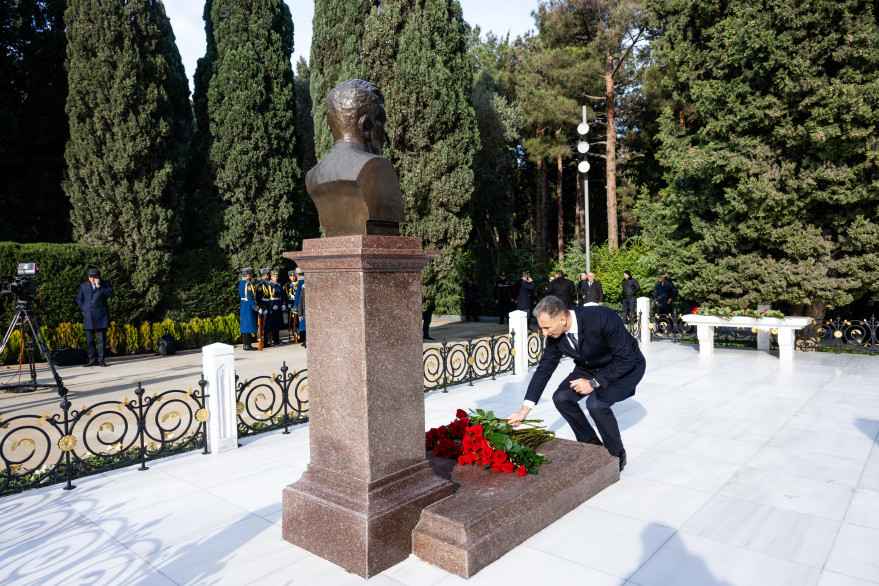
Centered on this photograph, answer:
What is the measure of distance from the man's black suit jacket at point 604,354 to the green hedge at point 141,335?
12.1m

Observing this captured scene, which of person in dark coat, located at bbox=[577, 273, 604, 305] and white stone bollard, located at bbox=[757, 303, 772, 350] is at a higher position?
person in dark coat, located at bbox=[577, 273, 604, 305]

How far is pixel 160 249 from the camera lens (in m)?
15.1

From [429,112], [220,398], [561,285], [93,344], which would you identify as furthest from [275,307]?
[220,398]

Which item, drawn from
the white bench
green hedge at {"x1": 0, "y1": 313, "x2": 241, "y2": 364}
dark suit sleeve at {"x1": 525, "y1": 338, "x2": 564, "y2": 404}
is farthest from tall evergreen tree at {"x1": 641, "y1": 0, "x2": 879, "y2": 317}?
green hedge at {"x1": 0, "y1": 313, "x2": 241, "y2": 364}

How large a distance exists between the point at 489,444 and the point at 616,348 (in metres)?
1.33

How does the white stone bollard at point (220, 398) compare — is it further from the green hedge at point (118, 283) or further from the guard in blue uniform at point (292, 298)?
the guard in blue uniform at point (292, 298)

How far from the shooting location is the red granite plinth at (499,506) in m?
3.42

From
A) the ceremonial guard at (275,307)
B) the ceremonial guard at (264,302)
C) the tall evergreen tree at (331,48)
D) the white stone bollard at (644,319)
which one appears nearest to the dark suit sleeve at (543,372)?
the white stone bollard at (644,319)

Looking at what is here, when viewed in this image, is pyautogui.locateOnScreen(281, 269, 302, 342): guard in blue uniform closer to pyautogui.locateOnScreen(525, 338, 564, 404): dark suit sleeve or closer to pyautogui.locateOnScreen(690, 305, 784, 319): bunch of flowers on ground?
pyautogui.locateOnScreen(690, 305, 784, 319): bunch of flowers on ground


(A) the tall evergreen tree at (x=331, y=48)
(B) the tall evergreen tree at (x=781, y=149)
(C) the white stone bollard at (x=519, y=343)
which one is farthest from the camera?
(A) the tall evergreen tree at (x=331, y=48)

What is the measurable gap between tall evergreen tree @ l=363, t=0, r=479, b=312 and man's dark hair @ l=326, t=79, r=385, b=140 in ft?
30.6

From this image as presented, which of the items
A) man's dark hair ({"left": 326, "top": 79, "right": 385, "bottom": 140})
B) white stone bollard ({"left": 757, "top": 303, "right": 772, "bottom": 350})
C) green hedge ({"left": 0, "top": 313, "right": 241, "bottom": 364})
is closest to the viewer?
man's dark hair ({"left": 326, "top": 79, "right": 385, "bottom": 140})

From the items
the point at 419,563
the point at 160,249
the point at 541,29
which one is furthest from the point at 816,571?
the point at 541,29

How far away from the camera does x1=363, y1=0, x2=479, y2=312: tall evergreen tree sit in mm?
13523
